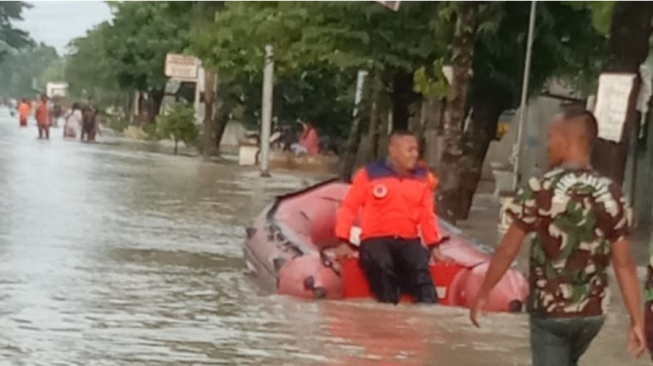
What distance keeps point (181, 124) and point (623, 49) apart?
4029 centimetres

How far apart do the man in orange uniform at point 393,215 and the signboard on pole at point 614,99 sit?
2.02 metres

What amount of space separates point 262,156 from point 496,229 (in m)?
14.7

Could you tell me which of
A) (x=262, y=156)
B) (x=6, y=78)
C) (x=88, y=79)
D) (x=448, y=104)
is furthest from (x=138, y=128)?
(x=6, y=78)

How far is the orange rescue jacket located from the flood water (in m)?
0.64

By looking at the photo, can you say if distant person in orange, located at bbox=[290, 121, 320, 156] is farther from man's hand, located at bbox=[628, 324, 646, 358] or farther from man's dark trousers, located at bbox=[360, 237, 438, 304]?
man's hand, located at bbox=[628, 324, 646, 358]

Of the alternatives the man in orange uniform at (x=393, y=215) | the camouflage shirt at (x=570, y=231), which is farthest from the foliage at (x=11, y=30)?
the camouflage shirt at (x=570, y=231)

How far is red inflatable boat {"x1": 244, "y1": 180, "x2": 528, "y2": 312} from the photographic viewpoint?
1348 centimetres

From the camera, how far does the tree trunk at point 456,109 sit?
2241cm

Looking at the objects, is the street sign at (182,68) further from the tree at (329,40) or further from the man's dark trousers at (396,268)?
the man's dark trousers at (396,268)

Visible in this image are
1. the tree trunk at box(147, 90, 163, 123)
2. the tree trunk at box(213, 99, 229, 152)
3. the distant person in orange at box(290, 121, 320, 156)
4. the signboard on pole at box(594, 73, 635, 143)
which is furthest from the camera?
the tree trunk at box(147, 90, 163, 123)

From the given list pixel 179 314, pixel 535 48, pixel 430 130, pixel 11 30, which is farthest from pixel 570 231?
pixel 11 30

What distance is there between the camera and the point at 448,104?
22.8 meters

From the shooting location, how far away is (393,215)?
13.1 metres

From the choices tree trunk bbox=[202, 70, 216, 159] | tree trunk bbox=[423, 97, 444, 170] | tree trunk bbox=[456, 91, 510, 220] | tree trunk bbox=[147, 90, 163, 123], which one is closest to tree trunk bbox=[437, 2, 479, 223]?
tree trunk bbox=[456, 91, 510, 220]
